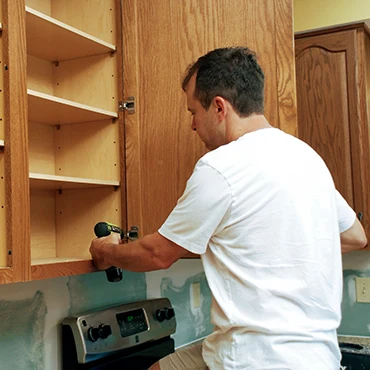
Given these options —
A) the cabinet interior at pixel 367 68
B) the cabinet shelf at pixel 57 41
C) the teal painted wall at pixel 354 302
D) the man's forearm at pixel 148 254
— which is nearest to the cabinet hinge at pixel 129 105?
the cabinet shelf at pixel 57 41

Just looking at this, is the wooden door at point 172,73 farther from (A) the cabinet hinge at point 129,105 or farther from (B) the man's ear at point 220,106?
(B) the man's ear at point 220,106

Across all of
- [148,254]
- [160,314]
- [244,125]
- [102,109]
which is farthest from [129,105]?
[160,314]

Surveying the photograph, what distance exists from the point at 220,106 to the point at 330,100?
124 cm

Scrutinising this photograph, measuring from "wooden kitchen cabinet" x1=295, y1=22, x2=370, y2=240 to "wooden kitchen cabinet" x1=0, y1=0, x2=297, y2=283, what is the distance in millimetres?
1049

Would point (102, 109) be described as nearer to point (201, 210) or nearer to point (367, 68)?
point (201, 210)

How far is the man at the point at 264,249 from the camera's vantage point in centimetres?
125

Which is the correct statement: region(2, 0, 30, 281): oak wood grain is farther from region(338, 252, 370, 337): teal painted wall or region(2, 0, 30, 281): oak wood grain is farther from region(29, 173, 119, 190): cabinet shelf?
region(338, 252, 370, 337): teal painted wall

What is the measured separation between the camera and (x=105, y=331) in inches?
73.8

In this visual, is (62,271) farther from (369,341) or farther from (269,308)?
(369,341)

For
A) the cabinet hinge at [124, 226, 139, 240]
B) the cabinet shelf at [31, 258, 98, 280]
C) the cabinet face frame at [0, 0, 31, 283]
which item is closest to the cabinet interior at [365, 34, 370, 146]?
the cabinet hinge at [124, 226, 139, 240]

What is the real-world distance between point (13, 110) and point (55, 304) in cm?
→ 79

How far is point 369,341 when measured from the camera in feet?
8.89

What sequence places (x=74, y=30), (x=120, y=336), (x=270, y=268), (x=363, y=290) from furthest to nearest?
(x=363, y=290) < (x=120, y=336) < (x=74, y=30) < (x=270, y=268)

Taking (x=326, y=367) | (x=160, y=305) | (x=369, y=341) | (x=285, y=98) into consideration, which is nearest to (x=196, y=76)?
(x=285, y=98)
